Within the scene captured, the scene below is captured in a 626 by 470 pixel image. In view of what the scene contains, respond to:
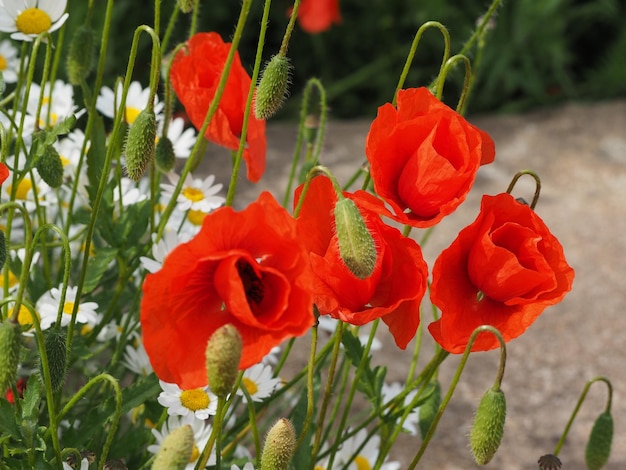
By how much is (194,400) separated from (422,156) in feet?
1.55

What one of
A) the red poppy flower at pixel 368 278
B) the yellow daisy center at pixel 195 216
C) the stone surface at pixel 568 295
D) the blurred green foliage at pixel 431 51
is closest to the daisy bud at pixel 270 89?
the red poppy flower at pixel 368 278

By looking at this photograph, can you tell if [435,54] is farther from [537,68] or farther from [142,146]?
[142,146]

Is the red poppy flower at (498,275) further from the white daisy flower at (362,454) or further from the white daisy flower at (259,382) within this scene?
the white daisy flower at (362,454)

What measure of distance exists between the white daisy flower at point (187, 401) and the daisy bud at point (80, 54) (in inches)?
18.1

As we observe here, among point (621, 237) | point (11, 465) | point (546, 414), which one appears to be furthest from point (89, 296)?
point (621, 237)

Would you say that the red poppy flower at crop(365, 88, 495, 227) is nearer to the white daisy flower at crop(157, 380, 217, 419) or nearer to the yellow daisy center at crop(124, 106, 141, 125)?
the white daisy flower at crop(157, 380, 217, 419)

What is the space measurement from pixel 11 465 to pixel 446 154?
2.03 ft

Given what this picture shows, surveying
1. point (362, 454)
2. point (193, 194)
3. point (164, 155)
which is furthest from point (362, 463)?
point (164, 155)

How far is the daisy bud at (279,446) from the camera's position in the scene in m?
1.08

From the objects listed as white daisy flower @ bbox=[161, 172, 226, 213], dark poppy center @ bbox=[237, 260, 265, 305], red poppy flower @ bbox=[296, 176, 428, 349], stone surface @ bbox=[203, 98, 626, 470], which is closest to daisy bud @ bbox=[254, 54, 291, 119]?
red poppy flower @ bbox=[296, 176, 428, 349]

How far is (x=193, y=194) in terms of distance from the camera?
1676mm

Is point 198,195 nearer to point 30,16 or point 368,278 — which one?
point 30,16

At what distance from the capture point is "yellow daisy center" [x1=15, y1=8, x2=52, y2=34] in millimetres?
1410

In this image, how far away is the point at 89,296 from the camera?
152 cm
